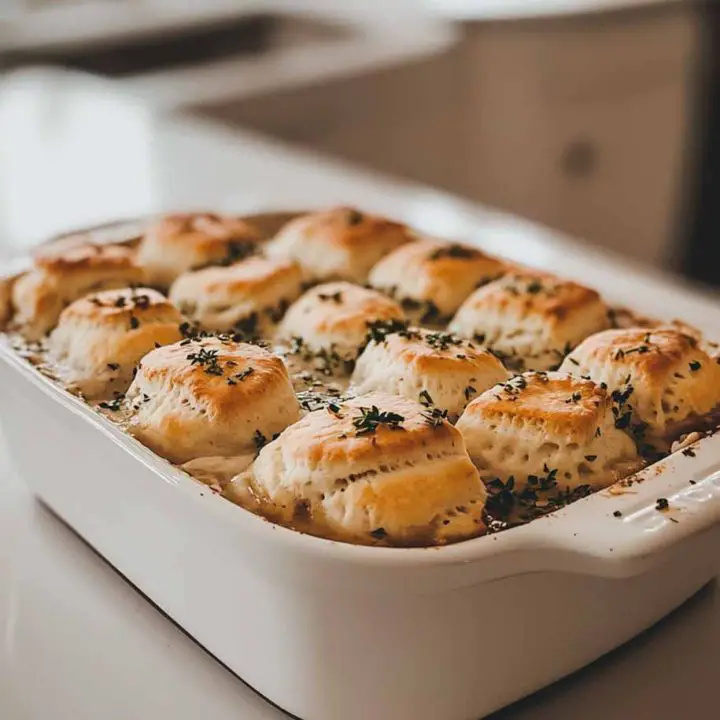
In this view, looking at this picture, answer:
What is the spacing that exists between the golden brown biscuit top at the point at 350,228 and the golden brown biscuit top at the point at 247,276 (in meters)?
0.06

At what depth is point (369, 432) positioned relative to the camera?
67 cm

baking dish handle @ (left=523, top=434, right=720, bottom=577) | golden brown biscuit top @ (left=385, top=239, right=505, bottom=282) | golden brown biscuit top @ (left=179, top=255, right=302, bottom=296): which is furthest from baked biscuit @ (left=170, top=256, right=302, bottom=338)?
baking dish handle @ (left=523, top=434, right=720, bottom=577)

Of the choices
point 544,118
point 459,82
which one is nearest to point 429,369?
point 459,82

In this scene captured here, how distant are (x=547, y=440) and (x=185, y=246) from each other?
1.57 ft

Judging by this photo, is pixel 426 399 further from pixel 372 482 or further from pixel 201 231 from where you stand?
pixel 201 231

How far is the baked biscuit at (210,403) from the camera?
2.39 ft

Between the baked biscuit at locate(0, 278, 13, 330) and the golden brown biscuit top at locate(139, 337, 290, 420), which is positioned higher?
the golden brown biscuit top at locate(139, 337, 290, 420)

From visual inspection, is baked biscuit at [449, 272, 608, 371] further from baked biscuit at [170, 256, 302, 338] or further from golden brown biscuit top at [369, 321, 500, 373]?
baked biscuit at [170, 256, 302, 338]

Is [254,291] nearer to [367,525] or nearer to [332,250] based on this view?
[332,250]

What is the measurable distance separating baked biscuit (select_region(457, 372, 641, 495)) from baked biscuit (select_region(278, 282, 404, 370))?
17 centimetres

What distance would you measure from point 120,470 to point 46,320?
0.92 ft

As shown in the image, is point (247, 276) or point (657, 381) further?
point (247, 276)

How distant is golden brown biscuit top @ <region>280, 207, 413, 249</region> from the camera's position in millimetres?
1058

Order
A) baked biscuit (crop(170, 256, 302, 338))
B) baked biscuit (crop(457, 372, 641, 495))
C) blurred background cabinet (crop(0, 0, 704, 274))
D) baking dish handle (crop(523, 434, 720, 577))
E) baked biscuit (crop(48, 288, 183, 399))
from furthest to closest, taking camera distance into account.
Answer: blurred background cabinet (crop(0, 0, 704, 274)) < baked biscuit (crop(170, 256, 302, 338)) < baked biscuit (crop(48, 288, 183, 399)) < baked biscuit (crop(457, 372, 641, 495)) < baking dish handle (crop(523, 434, 720, 577))
